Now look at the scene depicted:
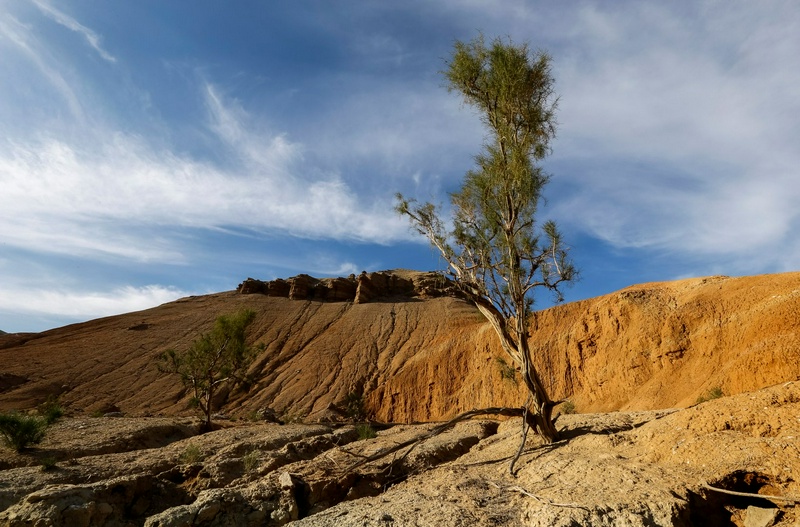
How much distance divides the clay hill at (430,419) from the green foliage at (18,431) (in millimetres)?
425

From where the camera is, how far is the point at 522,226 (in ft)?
35.6

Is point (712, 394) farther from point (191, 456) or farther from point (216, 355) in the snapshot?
point (216, 355)

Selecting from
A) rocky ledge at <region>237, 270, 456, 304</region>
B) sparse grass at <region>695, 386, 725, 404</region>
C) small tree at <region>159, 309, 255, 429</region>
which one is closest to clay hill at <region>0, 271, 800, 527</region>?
sparse grass at <region>695, 386, 725, 404</region>

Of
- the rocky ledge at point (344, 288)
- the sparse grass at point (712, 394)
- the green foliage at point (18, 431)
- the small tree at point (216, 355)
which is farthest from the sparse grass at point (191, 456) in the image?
the rocky ledge at point (344, 288)

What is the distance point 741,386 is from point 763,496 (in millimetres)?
17226

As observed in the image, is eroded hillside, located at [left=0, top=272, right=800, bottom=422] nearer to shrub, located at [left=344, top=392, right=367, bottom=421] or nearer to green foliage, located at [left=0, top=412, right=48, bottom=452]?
shrub, located at [left=344, top=392, right=367, bottom=421]

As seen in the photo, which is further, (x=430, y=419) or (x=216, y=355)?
(x=430, y=419)

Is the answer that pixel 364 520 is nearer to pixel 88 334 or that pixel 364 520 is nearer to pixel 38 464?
pixel 38 464

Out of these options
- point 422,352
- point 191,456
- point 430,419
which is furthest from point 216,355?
point 422,352

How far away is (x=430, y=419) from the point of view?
125 ft

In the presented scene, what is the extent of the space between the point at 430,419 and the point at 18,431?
1123 inches

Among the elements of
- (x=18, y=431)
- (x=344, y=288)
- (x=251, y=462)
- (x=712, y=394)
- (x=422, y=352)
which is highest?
(x=344, y=288)

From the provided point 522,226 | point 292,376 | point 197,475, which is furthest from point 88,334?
point 522,226

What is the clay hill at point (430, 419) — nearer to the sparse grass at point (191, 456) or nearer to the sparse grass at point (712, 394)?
the sparse grass at point (191, 456)
